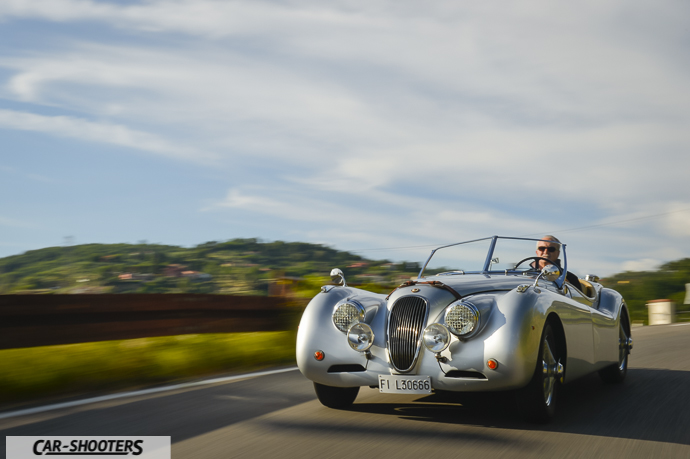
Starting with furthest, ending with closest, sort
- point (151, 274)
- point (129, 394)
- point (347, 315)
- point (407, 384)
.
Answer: point (151, 274) < point (129, 394) < point (347, 315) < point (407, 384)

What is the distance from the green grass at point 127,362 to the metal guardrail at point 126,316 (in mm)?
229

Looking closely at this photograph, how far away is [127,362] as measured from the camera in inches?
299

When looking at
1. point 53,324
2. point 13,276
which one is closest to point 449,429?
point 53,324

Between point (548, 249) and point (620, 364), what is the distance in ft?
4.98

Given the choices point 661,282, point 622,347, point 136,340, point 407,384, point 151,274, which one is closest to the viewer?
point 407,384

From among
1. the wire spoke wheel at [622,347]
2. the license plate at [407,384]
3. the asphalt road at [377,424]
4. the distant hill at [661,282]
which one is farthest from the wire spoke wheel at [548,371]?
the distant hill at [661,282]

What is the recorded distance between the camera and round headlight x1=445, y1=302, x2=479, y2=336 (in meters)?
5.04

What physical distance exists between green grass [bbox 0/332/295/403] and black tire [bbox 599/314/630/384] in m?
4.30

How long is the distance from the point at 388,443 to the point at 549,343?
5.78 ft

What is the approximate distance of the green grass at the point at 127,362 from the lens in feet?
21.2

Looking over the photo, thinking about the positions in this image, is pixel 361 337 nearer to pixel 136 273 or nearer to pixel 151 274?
pixel 151 274

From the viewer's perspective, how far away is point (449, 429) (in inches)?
194

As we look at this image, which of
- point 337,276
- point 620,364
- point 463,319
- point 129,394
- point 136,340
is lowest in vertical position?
point 620,364

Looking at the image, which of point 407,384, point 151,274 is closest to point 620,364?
point 407,384
